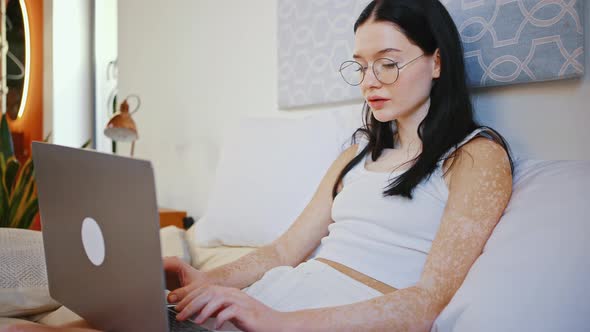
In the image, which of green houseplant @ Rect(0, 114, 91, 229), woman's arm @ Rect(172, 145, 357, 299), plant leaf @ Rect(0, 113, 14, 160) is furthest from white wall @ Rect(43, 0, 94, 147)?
woman's arm @ Rect(172, 145, 357, 299)

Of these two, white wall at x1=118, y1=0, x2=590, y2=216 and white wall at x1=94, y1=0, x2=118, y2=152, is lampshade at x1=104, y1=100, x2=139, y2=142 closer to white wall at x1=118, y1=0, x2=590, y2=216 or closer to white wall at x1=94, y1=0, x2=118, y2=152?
white wall at x1=118, y1=0, x2=590, y2=216

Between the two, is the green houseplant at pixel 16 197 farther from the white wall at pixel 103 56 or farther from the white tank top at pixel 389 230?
the white wall at pixel 103 56

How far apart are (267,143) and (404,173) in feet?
2.23

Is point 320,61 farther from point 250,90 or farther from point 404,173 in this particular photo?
point 404,173

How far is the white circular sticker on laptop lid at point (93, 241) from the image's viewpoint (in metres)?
0.84

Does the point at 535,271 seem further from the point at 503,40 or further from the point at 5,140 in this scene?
the point at 5,140

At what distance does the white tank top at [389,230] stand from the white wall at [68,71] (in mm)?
3800

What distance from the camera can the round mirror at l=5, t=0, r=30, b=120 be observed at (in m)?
4.64

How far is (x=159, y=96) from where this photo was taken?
3211mm

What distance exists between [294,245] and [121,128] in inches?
61.3

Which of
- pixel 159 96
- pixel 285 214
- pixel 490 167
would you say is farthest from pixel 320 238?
pixel 159 96

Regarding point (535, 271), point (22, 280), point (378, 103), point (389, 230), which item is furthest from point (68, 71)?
point (535, 271)

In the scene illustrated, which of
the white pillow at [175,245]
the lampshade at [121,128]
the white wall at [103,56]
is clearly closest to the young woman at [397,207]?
the white pillow at [175,245]

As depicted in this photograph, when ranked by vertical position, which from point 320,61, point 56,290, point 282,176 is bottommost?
point 56,290
